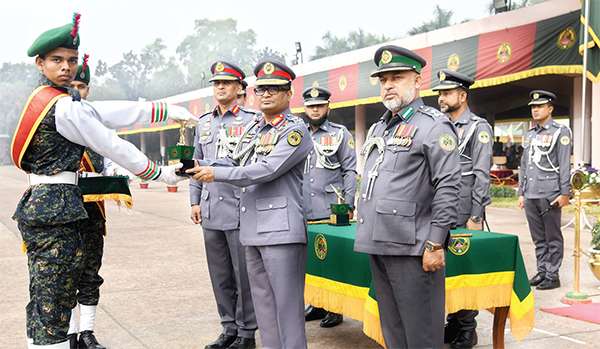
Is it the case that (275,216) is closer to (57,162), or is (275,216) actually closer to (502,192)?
(57,162)

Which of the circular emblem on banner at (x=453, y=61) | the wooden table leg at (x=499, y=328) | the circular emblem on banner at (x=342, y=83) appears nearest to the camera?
the wooden table leg at (x=499, y=328)

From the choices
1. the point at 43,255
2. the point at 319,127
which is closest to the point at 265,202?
the point at 43,255

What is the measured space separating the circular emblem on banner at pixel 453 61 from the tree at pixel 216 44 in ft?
326

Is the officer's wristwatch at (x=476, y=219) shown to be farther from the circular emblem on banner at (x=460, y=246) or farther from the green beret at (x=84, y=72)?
the green beret at (x=84, y=72)

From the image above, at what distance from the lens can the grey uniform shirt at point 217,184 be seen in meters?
4.22

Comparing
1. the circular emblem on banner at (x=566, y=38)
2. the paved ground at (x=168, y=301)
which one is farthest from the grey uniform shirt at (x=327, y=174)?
the circular emblem on banner at (x=566, y=38)

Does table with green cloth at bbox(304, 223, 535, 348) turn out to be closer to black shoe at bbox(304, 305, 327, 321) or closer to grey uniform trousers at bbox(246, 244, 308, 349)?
grey uniform trousers at bbox(246, 244, 308, 349)

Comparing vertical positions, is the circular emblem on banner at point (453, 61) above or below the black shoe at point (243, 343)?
above

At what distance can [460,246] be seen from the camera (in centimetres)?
371

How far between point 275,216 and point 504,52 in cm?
1141

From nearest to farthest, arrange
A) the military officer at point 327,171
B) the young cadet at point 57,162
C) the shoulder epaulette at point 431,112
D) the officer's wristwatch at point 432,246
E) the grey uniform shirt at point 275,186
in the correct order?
the officer's wristwatch at point 432,246 → the young cadet at point 57,162 → the shoulder epaulette at point 431,112 → the grey uniform shirt at point 275,186 → the military officer at point 327,171

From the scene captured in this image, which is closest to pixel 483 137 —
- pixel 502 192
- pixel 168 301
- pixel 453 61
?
pixel 168 301

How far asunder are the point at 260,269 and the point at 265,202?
0.42 m

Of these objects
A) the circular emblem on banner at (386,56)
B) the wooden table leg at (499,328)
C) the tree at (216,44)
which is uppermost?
the tree at (216,44)
